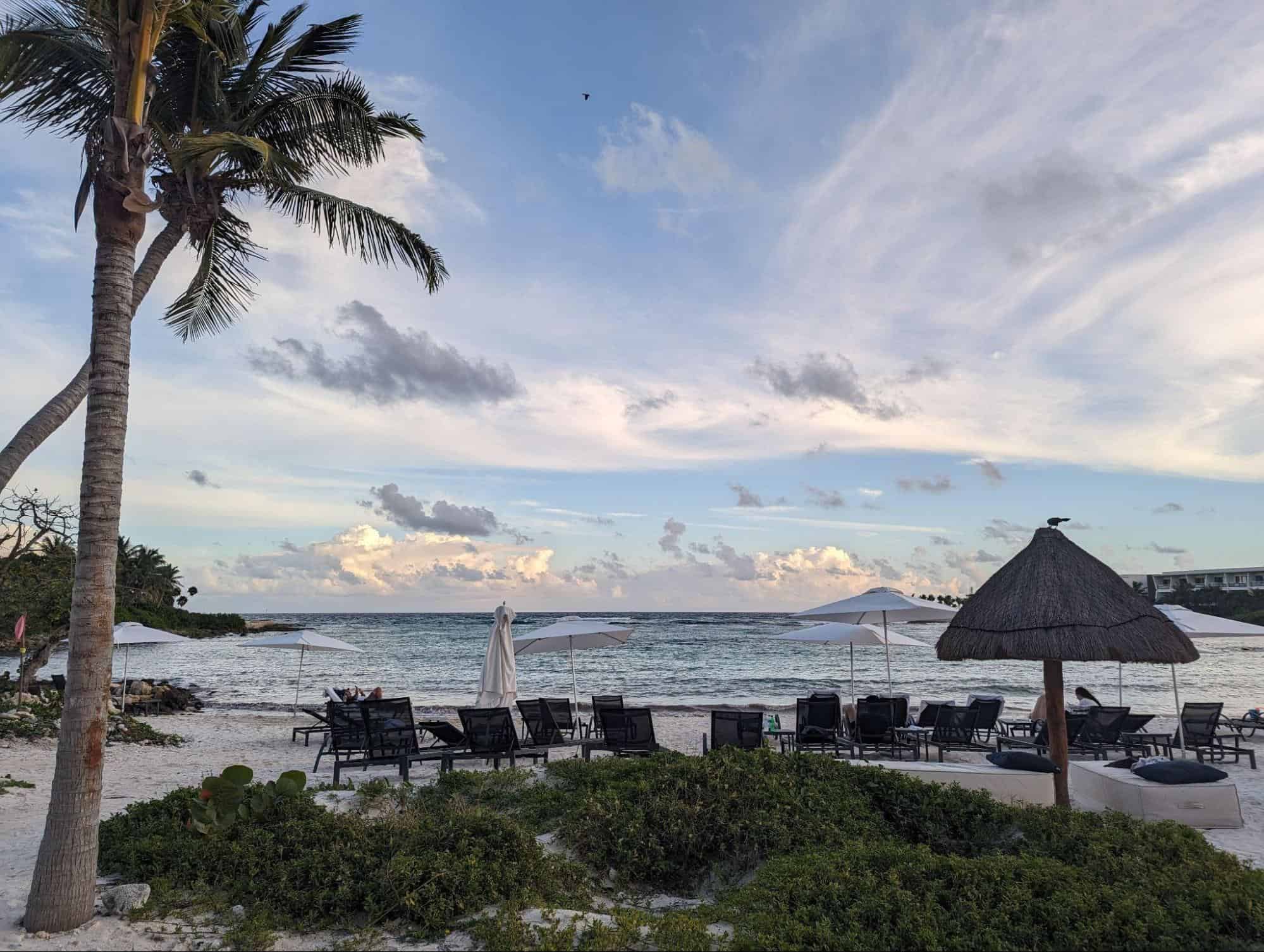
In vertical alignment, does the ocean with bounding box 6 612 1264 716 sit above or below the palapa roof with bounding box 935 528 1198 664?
below

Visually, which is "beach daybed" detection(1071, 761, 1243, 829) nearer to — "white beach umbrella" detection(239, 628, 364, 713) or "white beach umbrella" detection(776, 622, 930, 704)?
"white beach umbrella" detection(776, 622, 930, 704)

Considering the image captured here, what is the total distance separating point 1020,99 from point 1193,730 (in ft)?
30.4

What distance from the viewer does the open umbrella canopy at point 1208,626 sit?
35.2ft

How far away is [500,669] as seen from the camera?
12125mm

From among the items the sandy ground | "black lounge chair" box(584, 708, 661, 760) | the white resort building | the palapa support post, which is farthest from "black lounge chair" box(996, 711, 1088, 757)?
the white resort building

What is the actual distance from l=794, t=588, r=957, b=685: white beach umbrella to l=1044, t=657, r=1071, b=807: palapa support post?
11.5ft

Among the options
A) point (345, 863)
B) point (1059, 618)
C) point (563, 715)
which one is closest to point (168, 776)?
point (563, 715)

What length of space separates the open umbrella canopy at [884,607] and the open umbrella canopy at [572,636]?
10.1 ft

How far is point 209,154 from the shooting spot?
21.1ft

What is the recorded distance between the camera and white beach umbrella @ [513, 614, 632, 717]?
12.7 meters

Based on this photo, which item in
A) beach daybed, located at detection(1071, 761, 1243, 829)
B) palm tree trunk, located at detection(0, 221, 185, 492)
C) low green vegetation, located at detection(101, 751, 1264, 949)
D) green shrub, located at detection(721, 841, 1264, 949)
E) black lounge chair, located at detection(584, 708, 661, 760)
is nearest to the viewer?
green shrub, located at detection(721, 841, 1264, 949)

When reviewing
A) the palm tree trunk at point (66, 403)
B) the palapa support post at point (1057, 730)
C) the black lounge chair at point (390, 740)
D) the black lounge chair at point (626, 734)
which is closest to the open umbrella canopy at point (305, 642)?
the black lounge chair at point (390, 740)

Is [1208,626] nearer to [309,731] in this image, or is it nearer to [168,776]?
[309,731]

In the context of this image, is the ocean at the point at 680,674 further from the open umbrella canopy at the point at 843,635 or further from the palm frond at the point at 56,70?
the palm frond at the point at 56,70
